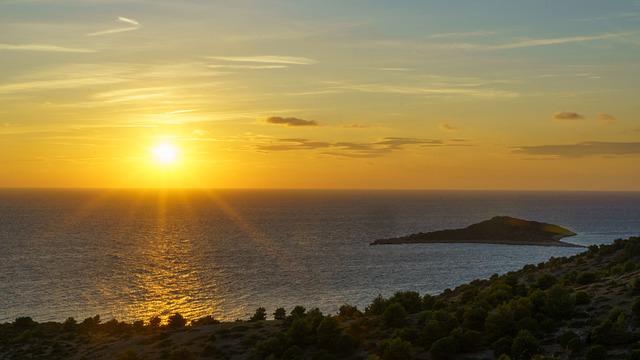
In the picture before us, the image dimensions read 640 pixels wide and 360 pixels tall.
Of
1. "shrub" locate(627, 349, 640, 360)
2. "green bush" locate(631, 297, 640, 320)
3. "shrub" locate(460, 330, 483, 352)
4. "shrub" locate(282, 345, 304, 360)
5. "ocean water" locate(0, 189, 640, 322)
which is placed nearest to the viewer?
"shrub" locate(627, 349, 640, 360)

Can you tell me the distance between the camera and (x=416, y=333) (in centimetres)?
4412

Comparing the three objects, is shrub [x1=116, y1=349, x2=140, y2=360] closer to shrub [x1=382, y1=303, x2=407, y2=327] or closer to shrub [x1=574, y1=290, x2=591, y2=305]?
shrub [x1=382, y1=303, x2=407, y2=327]

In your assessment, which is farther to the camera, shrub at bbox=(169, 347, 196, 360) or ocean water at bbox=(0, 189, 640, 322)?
ocean water at bbox=(0, 189, 640, 322)

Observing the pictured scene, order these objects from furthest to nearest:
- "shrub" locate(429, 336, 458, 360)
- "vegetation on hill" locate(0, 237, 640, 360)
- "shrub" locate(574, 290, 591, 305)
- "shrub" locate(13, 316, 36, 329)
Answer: "shrub" locate(13, 316, 36, 329), "shrub" locate(574, 290, 591, 305), "shrub" locate(429, 336, 458, 360), "vegetation on hill" locate(0, 237, 640, 360)

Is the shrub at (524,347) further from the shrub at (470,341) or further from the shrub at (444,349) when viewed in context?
the shrub at (444,349)

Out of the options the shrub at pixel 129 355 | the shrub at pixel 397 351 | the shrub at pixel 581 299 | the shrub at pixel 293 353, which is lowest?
the shrub at pixel 129 355

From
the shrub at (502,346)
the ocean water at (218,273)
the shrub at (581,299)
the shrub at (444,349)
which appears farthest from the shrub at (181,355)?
the ocean water at (218,273)

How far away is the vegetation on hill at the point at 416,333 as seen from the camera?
37812 millimetres

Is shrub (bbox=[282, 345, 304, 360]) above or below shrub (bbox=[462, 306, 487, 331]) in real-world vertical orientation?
below

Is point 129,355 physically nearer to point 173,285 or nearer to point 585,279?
point 585,279

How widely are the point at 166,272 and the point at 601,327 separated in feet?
364

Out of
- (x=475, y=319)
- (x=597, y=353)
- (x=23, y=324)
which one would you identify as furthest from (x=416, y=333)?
(x=23, y=324)

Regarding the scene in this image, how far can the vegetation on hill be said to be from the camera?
3781 centimetres

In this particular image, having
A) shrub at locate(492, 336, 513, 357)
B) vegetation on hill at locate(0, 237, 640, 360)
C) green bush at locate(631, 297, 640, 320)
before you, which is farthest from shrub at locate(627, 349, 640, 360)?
green bush at locate(631, 297, 640, 320)
